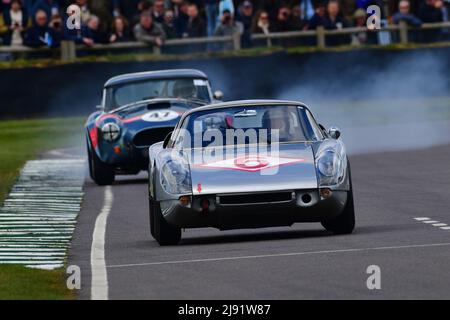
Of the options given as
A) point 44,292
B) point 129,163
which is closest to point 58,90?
point 129,163

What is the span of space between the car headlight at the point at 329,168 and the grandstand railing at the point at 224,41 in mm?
19195

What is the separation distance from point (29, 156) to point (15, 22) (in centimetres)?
508

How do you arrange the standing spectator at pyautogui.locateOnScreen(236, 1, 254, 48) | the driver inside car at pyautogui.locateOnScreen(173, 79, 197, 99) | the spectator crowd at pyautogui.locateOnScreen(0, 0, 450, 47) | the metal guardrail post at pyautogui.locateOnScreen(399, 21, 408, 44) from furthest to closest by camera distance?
the metal guardrail post at pyautogui.locateOnScreen(399, 21, 408, 44) → the standing spectator at pyautogui.locateOnScreen(236, 1, 254, 48) → the spectator crowd at pyautogui.locateOnScreen(0, 0, 450, 47) → the driver inside car at pyautogui.locateOnScreen(173, 79, 197, 99)

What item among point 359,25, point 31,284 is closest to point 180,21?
point 359,25

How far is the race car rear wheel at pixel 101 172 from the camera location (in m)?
19.3

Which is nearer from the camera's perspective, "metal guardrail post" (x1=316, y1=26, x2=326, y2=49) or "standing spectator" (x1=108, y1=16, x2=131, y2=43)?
"standing spectator" (x1=108, y1=16, x2=131, y2=43)

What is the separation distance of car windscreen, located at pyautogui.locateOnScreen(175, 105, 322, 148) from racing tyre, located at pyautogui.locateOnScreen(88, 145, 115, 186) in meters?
6.91

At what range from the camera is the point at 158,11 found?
1195 inches

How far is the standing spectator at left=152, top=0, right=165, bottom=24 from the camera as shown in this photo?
98.3 ft

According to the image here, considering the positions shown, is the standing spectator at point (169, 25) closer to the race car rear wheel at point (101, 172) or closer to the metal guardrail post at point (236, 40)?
the metal guardrail post at point (236, 40)

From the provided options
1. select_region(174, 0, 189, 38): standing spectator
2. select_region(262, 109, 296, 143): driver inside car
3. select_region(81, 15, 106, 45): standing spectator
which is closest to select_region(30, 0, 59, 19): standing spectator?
select_region(81, 15, 106, 45): standing spectator

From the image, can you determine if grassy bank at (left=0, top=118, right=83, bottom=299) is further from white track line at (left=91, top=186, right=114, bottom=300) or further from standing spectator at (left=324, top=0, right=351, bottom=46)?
standing spectator at (left=324, top=0, right=351, bottom=46)

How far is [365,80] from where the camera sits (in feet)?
107
